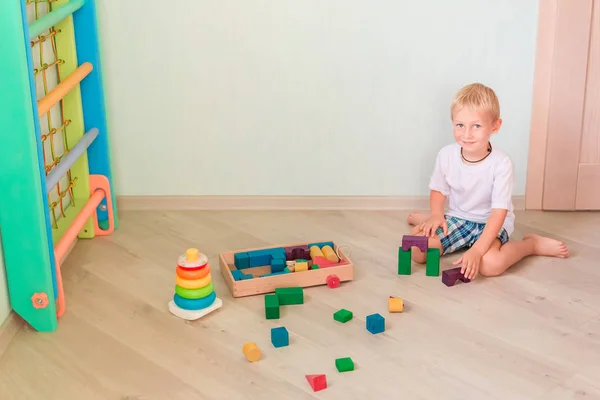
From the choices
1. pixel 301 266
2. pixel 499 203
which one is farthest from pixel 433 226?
pixel 301 266

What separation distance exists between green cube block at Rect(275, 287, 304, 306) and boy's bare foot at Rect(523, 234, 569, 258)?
2.29 ft

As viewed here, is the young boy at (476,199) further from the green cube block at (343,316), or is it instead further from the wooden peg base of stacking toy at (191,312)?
the wooden peg base of stacking toy at (191,312)

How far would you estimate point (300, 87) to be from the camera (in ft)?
7.78

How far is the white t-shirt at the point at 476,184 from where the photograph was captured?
81.4 inches

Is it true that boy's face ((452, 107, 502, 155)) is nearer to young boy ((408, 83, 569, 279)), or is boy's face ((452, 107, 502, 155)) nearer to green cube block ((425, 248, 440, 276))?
young boy ((408, 83, 569, 279))

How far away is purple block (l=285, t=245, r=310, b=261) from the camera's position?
208cm

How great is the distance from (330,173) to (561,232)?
2.34ft

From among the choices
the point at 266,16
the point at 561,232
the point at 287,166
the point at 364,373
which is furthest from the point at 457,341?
the point at 266,16

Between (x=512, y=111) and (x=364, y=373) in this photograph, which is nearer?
(x=364, y=373)

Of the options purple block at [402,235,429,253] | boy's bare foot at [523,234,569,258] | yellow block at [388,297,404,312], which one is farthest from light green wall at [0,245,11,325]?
boy's bare foot at [523,234,569,258]

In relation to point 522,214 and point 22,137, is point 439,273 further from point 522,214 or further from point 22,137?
point 22,137

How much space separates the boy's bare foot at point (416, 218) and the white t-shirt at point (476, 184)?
0.14 metres

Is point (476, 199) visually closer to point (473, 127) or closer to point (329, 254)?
point (473, 127)

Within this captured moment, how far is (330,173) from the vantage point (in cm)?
247
